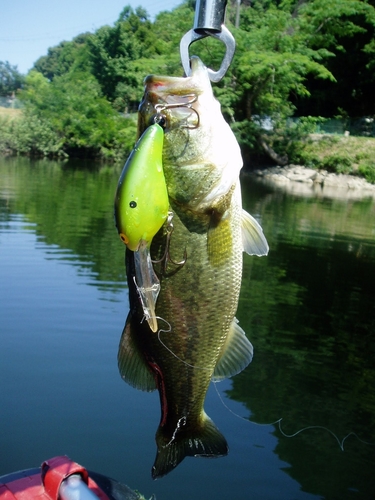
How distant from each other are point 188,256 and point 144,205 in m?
0.34

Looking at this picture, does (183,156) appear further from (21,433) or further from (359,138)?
(359,138)

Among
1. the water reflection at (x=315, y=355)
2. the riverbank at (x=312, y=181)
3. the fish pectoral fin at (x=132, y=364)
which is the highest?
the fish pectoral fin at (x=132, y=364)

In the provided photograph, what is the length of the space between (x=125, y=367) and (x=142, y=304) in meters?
0.38

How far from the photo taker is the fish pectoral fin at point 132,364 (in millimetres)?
2102

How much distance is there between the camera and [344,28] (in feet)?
133

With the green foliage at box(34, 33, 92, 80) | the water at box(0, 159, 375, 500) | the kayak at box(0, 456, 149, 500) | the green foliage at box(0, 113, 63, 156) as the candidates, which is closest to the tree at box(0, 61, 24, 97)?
the green foliage at box(34, 33, 92, 80)

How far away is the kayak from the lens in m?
2.09

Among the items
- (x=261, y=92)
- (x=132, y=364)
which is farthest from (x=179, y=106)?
(x=261, y=92)

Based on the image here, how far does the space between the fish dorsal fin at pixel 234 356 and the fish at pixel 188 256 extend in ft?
0.11

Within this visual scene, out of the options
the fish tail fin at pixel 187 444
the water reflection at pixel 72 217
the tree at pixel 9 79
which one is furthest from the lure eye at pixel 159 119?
the tree at pixel 9 79

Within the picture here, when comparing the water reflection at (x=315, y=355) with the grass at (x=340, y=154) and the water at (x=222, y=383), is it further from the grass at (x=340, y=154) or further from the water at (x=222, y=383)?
the grass at (x=340, y=154)

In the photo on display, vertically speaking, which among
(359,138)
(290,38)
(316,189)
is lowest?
(316,189)

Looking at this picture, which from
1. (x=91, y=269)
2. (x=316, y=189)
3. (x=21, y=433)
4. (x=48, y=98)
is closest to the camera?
(x=21, y=433)

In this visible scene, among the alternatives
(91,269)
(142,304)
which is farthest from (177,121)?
(91,269)
